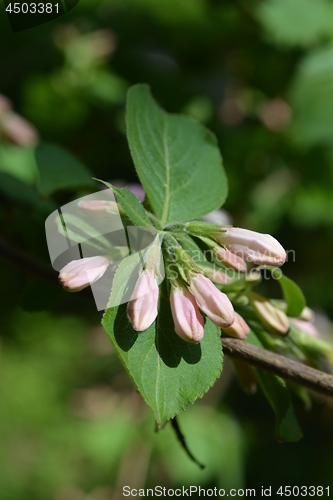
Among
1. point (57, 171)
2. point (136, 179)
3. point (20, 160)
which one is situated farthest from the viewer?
point (136, 179)

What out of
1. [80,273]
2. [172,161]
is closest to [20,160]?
[172,161]

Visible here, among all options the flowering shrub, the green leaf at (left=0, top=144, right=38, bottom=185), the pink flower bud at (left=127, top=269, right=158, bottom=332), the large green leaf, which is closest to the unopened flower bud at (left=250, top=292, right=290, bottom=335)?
the flowering shrub

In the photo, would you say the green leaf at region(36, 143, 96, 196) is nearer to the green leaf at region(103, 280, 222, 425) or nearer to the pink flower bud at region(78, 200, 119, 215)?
the pink flower bud at region(78, 200, 119, 215)

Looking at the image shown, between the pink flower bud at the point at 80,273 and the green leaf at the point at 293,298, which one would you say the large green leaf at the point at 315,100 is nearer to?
the green leaf at the point at 293,298

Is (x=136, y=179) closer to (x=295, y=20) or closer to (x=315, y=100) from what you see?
(x=315, y=100)

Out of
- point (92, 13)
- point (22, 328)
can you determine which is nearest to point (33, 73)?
point (92, 13)

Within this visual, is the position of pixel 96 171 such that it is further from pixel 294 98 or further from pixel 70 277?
pixel 70 277
